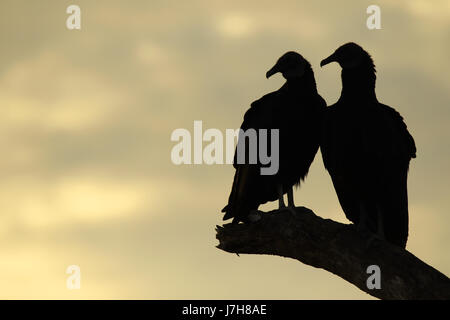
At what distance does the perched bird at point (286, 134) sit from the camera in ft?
24.0

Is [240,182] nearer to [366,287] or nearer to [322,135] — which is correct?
[322,135]

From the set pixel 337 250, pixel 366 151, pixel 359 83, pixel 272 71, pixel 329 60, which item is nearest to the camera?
pixel 337 250

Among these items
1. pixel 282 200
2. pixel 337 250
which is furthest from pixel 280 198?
pixel 337 250

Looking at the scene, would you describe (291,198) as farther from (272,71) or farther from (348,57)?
(348,57)

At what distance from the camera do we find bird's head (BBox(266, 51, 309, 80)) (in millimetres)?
7500

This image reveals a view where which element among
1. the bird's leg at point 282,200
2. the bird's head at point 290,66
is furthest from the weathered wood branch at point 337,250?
the bird's head at point 290,66

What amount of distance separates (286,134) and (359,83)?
95 cm

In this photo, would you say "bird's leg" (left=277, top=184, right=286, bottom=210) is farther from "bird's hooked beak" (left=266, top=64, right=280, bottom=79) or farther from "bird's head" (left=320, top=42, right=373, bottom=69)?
"bird's head" (left=320, top=42, right=373, bottom=69)

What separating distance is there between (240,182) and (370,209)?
1.43 metres

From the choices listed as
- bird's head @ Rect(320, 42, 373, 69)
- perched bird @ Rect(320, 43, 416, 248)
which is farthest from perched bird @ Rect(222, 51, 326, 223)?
bird's head @ Rect(320, 42, 373, 69)

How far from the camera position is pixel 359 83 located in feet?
23.5

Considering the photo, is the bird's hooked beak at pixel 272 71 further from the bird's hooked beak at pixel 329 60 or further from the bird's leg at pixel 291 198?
the bird's leg at pixel 291 198
